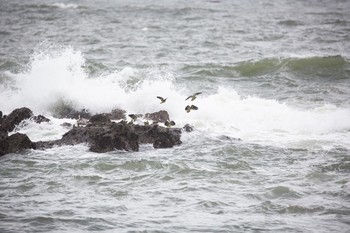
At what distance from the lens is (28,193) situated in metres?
8.41

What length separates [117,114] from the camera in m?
12.9

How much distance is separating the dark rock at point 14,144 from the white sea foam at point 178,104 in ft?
10.9

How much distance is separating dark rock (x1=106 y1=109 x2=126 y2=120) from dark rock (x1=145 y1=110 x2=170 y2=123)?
0.64m

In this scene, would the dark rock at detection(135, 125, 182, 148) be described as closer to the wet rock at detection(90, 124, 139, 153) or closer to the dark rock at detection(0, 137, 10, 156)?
the wet rock at detection(90, 124, 139, 153)

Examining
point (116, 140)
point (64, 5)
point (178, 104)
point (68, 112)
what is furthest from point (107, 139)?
point (64, 5)

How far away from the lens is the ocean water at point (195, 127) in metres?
7.65

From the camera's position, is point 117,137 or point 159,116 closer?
point 117,137

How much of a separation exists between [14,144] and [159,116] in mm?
3397

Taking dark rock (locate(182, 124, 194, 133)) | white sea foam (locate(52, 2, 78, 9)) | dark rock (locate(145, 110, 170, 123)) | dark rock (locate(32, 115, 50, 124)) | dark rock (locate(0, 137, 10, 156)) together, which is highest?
white sea foam (locate(52, 2, 78, 9))

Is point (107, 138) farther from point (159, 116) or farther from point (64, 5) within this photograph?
point (64, 5)

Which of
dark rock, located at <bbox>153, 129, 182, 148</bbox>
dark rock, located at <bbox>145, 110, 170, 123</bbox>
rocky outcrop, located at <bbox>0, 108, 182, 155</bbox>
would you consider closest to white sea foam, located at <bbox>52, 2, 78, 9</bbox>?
dark rock, located at <bbox>145, 110, 170, 123</bbox>

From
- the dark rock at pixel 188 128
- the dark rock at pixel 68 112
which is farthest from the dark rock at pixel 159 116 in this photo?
the dark rock at pixel 68 112

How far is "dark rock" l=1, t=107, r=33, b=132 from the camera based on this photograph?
11706mm

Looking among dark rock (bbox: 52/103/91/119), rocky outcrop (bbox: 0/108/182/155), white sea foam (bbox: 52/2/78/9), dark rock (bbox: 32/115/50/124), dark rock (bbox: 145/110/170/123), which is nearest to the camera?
rocky outcrop (bbox: 0/108/182/155)
